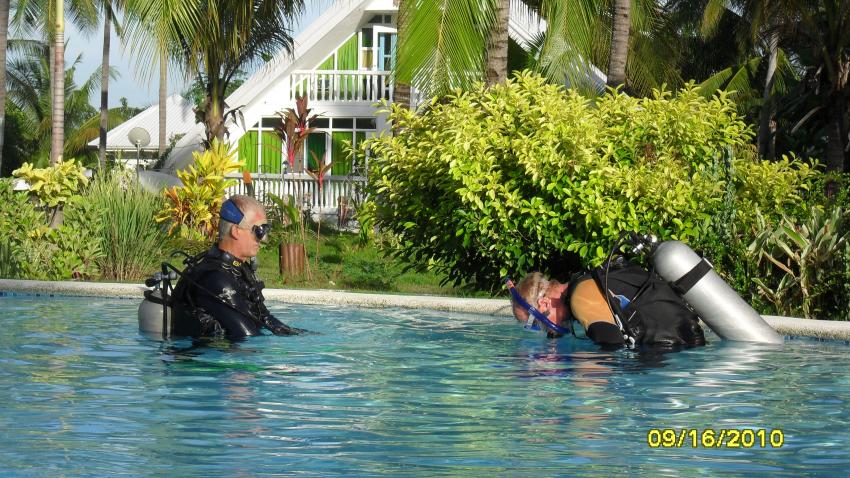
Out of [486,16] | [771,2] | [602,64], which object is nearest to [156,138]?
[602,64]

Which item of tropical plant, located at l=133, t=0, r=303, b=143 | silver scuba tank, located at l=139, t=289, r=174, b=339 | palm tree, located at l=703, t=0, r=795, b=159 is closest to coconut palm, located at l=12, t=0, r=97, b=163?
tropical plant, located at l=133, t=0, r=303, b=143

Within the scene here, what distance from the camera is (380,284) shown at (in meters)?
17.4

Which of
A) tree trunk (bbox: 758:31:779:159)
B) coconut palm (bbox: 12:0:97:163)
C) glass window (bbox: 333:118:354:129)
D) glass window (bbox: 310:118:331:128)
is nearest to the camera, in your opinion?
coconut palm (bbox: 12:0:97:163)

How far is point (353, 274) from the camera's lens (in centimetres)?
1914

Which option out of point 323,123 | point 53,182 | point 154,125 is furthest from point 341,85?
point 154,125

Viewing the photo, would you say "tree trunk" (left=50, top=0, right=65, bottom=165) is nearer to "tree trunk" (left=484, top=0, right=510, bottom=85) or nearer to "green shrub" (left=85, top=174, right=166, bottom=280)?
"green shrub" (left=85, top=174, right=166, bottom=280)

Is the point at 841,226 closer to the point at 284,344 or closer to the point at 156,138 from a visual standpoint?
the point at 284,344

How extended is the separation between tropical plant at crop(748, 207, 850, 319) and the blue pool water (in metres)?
1.89

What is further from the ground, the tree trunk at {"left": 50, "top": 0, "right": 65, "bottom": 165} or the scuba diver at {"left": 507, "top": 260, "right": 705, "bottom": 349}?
the tree trunk at {"left": 50, "top": 0, "right": 65, "bottom": 165}

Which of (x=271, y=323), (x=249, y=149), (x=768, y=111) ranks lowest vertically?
(x=271, y=323)

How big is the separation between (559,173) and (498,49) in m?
6.83

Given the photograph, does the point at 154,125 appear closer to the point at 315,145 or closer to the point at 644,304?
the point at 315,145

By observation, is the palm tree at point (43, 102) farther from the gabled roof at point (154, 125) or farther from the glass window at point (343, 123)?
the glass window at point (343, 123)

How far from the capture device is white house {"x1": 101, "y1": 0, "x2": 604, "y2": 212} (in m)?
35.7
